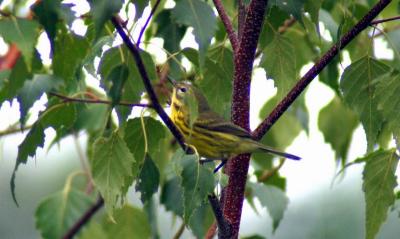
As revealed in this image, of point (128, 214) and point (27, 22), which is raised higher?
point (27, 22)

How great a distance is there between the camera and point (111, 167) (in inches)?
97.3

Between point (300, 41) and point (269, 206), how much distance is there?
2.87 feet

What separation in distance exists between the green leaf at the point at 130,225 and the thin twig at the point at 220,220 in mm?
1288

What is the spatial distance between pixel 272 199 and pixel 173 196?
0.70 m

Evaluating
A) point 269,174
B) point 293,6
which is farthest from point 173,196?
point 269,174

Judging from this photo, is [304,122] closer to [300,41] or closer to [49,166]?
[300,41]

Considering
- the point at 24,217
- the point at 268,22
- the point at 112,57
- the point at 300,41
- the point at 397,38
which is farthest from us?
the point at 24,217

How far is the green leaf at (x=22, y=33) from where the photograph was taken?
2129mm

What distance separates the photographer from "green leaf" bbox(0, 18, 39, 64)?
2.13 m

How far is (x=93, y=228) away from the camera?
383 centimetres

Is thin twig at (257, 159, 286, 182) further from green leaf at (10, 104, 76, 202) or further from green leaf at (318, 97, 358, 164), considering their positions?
green leaf at (10, 104, 76, 202)

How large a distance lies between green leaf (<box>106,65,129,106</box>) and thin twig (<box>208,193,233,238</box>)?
38cm

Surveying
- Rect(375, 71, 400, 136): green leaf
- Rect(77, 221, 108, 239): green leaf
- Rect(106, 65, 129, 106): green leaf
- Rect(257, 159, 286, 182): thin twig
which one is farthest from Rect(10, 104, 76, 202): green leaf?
Rect(257, 159, 286, 182): thin twig

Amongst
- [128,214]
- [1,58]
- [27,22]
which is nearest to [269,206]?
[128,214]
